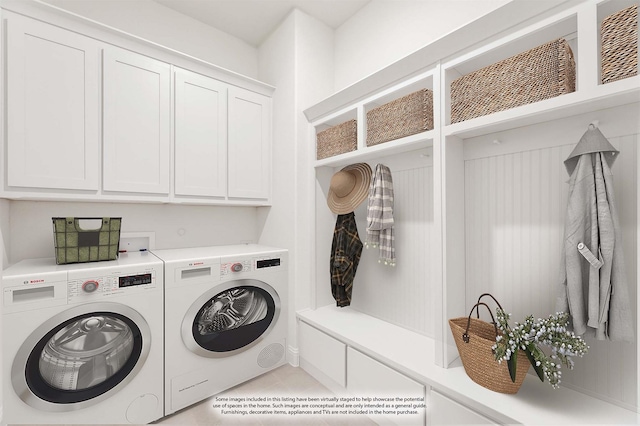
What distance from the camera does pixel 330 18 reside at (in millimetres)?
2512

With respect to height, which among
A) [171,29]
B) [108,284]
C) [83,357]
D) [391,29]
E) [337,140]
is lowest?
[83,357]

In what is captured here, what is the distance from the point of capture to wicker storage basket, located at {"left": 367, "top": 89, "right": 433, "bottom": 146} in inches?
64.2

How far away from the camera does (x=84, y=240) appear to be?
1.64 metres

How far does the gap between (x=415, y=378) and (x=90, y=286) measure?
5.80 feet

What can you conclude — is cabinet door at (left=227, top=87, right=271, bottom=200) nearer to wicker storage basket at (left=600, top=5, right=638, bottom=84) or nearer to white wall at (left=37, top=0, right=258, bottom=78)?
white wall at (left=37, top=0, right=258, bottom=78)

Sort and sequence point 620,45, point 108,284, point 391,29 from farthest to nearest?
point 391,29 → point 108,284 → point 620,45

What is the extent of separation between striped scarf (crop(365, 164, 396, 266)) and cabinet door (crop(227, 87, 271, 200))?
1039mm

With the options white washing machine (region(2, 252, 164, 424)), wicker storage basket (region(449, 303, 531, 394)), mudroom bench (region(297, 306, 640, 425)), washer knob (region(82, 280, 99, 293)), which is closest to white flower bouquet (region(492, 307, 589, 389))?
wicker storage basket (region(449, 303, 531, 394))

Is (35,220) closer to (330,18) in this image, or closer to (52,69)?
(52,69)

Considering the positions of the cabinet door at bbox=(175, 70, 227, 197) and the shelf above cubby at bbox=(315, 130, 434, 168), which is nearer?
the shelf above cubby at bbox=(315, 130, 434, 168)

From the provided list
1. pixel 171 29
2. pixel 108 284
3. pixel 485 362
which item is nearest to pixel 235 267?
pixel 108 284

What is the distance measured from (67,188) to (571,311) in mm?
2634

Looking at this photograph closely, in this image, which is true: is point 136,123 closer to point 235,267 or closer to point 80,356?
point 235,267

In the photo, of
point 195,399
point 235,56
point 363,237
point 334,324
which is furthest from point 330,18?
point 195,399
